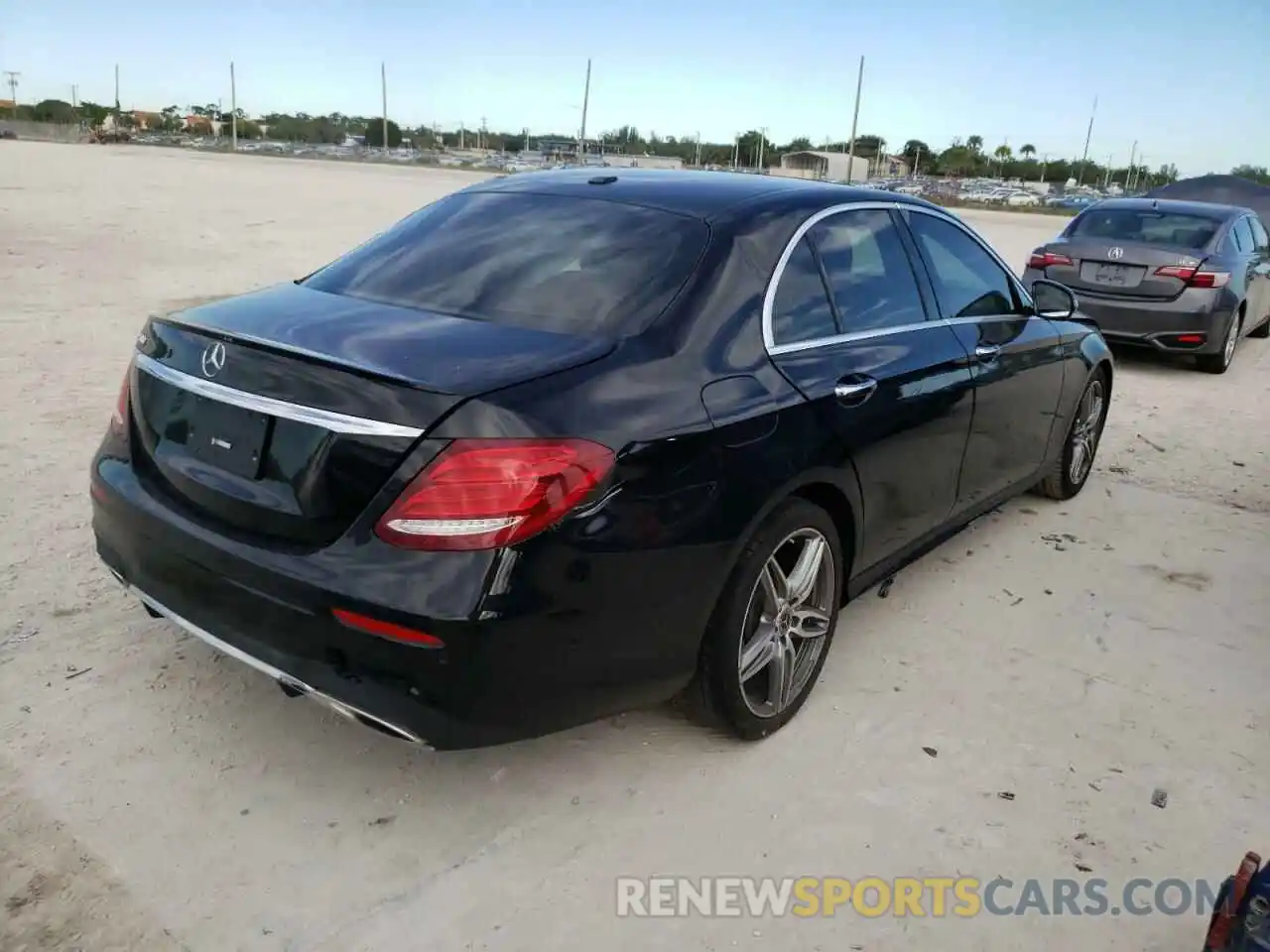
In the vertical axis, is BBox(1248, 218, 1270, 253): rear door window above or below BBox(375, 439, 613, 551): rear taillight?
above

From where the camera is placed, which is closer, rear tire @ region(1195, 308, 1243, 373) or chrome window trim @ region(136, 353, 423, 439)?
chrome window trim @ region(136, 353, 423, 439)

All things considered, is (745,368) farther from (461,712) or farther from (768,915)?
(768,915)

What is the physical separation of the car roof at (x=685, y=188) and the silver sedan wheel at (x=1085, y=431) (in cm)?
209

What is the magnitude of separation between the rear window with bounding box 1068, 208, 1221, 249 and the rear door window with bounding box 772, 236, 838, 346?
279 inches

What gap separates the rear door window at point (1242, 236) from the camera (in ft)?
30.8

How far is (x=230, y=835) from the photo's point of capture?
8.49ft

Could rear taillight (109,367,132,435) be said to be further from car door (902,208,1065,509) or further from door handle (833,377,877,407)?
car door (902,208,1065,509)

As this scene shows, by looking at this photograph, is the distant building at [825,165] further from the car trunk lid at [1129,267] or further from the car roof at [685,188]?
the car roof at [685,188]

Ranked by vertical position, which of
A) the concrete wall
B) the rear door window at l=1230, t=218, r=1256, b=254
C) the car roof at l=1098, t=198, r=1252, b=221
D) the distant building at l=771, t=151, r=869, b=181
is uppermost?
the distant building at l=771, t=151, r=869, b=181

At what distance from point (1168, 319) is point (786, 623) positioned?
23.5 ft

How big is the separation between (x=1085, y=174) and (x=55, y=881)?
392 ft

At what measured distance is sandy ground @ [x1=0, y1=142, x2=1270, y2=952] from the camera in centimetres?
241

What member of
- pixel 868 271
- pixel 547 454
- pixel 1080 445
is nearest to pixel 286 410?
pixel 547 454

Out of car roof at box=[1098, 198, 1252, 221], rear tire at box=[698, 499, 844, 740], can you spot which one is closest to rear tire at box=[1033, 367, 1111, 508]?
rear tire at box=[698, 499, 844, 740]
